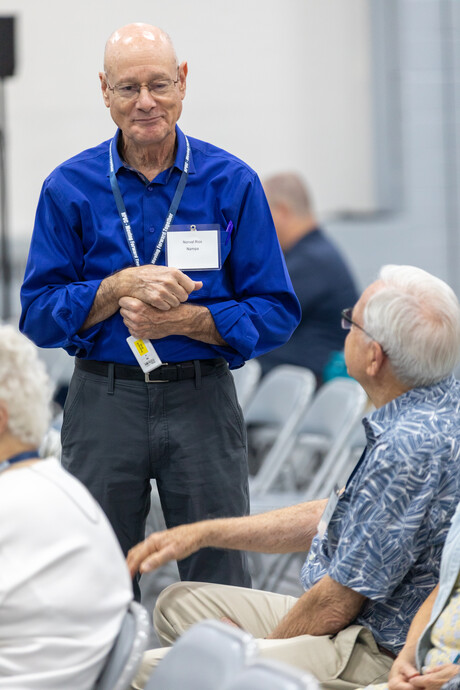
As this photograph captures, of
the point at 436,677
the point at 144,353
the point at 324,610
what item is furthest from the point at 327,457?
the point at 436,677

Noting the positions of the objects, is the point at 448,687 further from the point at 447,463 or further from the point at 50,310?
the point at 50,310

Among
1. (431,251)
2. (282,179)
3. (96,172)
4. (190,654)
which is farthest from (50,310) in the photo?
(431,251)

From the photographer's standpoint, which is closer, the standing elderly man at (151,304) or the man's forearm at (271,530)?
the man's forearm at (271,530)

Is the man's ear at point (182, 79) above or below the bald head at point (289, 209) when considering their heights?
above

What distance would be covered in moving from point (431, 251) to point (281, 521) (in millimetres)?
5311

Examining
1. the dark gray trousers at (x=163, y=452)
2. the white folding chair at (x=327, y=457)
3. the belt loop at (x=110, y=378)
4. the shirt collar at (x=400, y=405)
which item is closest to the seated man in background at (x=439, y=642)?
the shirt collar at (x=400, y=405)

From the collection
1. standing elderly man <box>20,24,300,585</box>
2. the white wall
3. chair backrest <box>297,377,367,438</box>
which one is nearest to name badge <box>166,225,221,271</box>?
standing elderly man <box>20,24,300,585</box>

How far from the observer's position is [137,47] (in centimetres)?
232

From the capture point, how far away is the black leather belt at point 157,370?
237 cm

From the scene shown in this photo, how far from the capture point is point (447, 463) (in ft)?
6.12

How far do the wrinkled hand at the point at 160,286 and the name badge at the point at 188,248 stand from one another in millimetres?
80

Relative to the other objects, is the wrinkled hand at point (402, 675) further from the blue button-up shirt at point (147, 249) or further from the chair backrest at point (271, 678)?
the blue button-up shirt at point (147, 249)

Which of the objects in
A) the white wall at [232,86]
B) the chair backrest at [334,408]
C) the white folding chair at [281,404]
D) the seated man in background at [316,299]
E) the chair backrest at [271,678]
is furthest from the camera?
the white wall at [232,86]

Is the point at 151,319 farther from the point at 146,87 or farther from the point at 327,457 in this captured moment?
the point at 327,457
